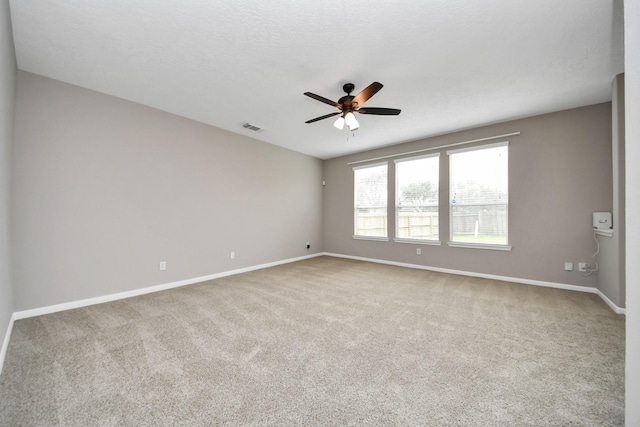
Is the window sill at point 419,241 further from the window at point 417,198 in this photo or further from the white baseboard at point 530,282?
the white baseboard at point 530,282

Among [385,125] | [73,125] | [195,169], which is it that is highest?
[385,125]

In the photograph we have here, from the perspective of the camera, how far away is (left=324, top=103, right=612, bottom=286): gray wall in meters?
3.48

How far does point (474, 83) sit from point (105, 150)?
15.4ft

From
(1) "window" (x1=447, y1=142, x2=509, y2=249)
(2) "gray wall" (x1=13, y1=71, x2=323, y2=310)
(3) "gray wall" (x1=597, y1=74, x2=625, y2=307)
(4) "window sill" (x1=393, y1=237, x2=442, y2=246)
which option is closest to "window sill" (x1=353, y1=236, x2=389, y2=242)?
(4) "window sill" (x1=393, y1=237, x2=442, y2=246)

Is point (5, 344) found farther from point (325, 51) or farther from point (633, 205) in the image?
point (633, 205)

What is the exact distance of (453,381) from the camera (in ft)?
5.41

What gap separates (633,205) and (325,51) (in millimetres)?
2372

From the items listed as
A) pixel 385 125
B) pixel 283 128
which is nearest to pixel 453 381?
pixel 385 125

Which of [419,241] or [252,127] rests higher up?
[252,127]

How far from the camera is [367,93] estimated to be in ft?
8.67

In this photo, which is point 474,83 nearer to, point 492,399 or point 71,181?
point 492,399

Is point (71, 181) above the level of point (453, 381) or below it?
above

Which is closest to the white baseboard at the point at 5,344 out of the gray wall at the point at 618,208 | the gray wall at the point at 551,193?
the gray wall at the point at 551,193

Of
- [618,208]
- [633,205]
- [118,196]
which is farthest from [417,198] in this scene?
[118,196]
